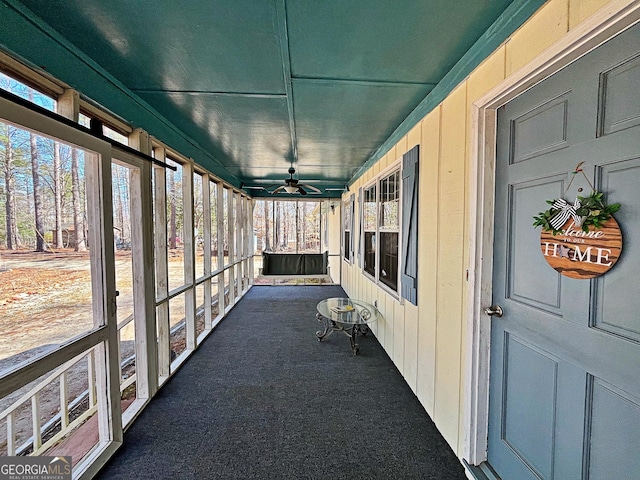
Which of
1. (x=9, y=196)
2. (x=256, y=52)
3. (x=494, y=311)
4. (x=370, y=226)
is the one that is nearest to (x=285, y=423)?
(x=494, y=311)

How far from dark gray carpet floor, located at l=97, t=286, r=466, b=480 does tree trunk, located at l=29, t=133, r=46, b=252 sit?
56.9 inches

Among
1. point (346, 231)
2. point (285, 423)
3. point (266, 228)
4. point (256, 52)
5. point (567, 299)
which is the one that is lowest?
point (285, 423)

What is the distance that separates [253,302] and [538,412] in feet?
15.6

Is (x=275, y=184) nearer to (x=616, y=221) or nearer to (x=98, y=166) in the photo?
(x=98, y=166)

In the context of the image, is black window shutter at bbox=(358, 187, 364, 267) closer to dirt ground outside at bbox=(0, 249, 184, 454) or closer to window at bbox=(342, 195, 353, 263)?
window at bbox=(342, 195, 353, 263)

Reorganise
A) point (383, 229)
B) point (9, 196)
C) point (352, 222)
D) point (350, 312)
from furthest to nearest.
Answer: point (352, 222) < point (350, 312) < point (383, 229) < point (9, 196)

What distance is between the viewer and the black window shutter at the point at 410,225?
2281 millimetres

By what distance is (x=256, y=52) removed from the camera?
1.54 m

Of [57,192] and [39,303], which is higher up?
[57,192]

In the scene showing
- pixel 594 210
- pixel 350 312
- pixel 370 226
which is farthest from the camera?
pixel 370 226

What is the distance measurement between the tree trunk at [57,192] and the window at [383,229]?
2.69 meters

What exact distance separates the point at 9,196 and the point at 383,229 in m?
3.09

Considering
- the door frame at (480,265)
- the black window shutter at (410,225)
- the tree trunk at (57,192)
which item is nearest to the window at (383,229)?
the black window shutter at (410,225)

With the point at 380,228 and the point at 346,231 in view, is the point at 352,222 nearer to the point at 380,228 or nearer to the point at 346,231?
the point at 346,231
